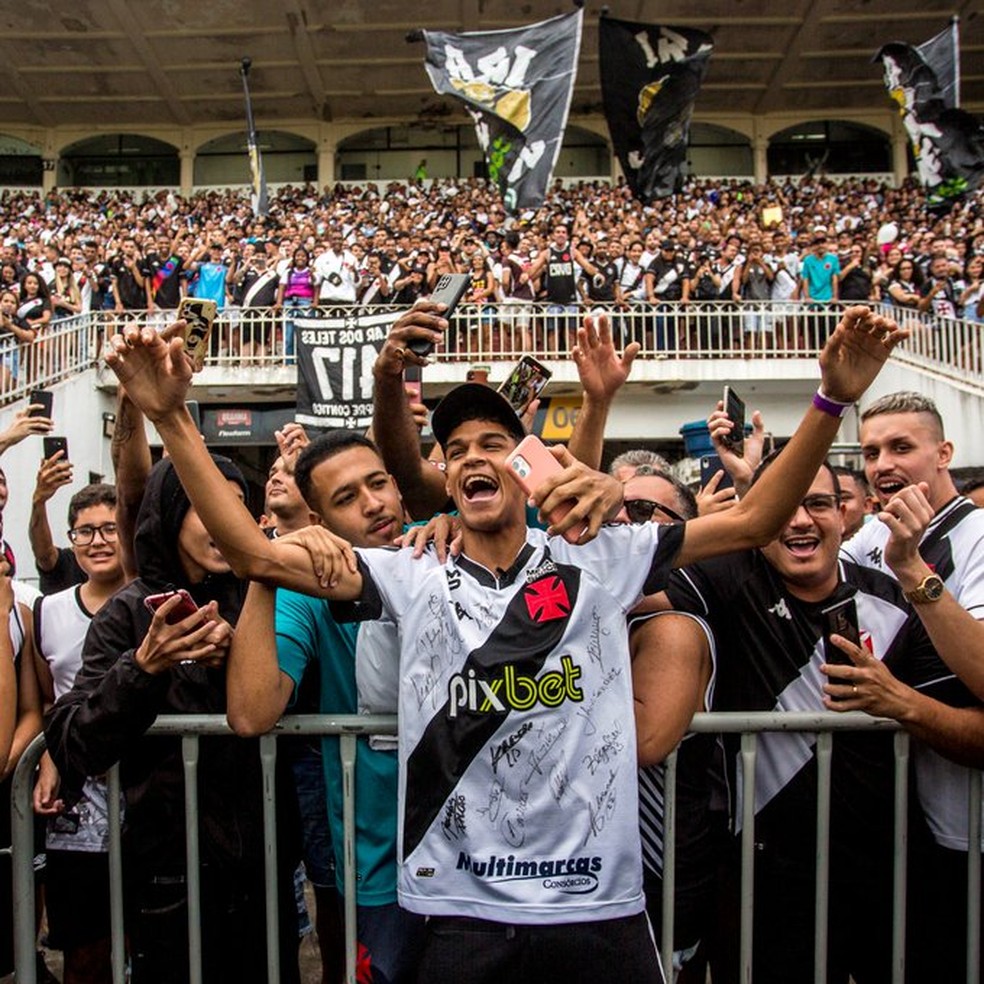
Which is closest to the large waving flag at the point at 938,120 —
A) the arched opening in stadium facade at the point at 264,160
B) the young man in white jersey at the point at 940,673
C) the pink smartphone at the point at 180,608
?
the young man in white jersey at the point at 940,673

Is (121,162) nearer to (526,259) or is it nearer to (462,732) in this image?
(526,259)

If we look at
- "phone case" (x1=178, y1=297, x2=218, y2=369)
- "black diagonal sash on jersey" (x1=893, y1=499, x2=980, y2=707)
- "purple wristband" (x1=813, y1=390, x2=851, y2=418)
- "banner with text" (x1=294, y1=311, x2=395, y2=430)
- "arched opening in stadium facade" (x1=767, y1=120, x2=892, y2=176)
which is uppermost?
"arched opening in stadium facade" (x1=767, y1=120, x2=892, y2=176)

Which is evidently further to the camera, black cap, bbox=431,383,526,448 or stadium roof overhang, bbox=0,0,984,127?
stadium roof overhang, bbox=0,0,984,127

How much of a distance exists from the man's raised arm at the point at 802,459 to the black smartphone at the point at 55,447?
3.18 metres

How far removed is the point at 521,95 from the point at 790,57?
61.8 feet

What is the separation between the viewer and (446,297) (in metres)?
3.01

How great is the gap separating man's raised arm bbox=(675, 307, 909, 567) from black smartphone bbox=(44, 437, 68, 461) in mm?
3176

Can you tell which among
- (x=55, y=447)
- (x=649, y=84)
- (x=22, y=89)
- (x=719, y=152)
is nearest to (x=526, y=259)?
(x=649, y=84)

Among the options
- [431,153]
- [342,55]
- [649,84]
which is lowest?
[649,84]

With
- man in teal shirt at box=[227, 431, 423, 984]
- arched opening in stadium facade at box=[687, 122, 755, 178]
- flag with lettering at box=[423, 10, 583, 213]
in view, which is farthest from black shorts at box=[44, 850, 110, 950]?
arched opening in stadium facade at box=[687, 122, 755, 178]

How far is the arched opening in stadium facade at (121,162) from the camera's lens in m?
31.0

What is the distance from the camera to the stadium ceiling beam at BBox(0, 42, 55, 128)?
2733cm

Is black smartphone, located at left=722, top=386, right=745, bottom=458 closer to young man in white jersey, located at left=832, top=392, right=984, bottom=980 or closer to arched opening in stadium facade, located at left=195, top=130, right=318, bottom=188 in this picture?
young man in white jersey, located at left=832, top=392, right=984, bottom=980

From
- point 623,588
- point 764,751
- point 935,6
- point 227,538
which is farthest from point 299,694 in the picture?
point 935,6
